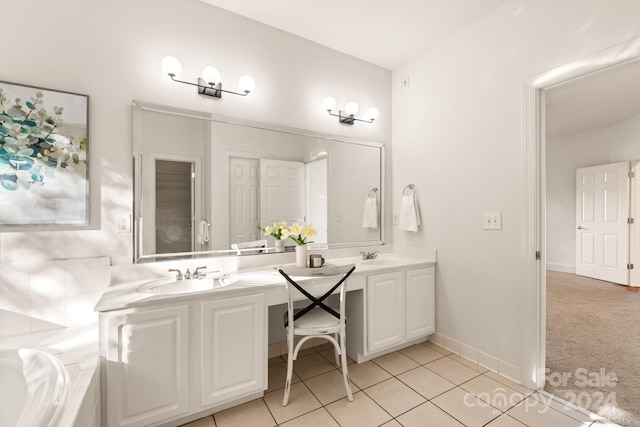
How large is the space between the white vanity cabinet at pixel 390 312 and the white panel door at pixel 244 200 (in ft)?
3.23

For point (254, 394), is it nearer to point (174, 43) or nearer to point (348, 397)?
point (348, 397)

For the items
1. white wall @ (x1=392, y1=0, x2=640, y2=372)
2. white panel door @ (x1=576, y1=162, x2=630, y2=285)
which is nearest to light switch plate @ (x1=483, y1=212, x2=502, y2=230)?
→ white wall @ (x1=392, y1=0, x2=640, y2=372)

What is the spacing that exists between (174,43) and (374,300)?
2359 mm

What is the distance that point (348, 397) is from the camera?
184 cm

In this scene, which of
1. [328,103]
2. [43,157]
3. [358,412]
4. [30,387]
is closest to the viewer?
[30,387]

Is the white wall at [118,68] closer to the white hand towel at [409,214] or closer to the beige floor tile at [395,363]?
the white hand towel at [409,214]

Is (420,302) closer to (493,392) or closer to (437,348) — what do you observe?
(437,348)

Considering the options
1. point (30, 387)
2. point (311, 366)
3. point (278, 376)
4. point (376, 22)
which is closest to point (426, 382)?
point (311, 366)

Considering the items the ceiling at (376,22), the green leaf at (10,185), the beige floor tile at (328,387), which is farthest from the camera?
the ceiling at (376,22)

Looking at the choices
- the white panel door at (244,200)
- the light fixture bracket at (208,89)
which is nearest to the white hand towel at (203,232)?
the white panel door at (244,200)

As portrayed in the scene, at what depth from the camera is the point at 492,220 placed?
219cm

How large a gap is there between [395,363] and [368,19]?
8.93ft

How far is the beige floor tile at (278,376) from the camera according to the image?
200 centimetres

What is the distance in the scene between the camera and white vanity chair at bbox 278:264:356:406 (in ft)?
5.94
